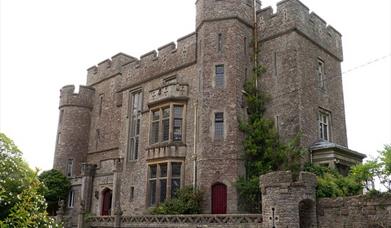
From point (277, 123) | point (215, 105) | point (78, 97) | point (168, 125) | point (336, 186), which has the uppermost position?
point (78, 97)

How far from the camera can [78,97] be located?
3194 centimetres

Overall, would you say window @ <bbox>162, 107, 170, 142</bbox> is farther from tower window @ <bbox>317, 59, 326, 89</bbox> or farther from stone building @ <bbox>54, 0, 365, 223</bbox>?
Result: tower window @ <bbox>317, 59, 326, 89</bbox>

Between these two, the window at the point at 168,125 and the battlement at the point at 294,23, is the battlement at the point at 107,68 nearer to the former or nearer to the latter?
the window at the point at 168,125

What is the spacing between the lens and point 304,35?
22.4 m

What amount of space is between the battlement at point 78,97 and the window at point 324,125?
18031mm

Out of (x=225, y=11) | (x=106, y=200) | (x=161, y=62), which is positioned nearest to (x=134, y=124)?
(x=161, y=62)

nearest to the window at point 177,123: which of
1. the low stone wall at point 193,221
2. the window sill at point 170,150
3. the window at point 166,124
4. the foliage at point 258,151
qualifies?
the window at point 166,124

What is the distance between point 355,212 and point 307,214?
188 cm

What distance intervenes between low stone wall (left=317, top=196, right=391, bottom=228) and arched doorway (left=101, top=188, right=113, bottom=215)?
15.7 meters

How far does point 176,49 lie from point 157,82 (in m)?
2.52

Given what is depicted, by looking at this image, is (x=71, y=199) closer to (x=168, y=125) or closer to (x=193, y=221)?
(x=168, y=125)

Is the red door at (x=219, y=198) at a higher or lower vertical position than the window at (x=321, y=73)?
lower

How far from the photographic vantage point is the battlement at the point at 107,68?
3056 centimetres

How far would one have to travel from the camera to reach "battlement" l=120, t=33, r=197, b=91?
24.4 m
